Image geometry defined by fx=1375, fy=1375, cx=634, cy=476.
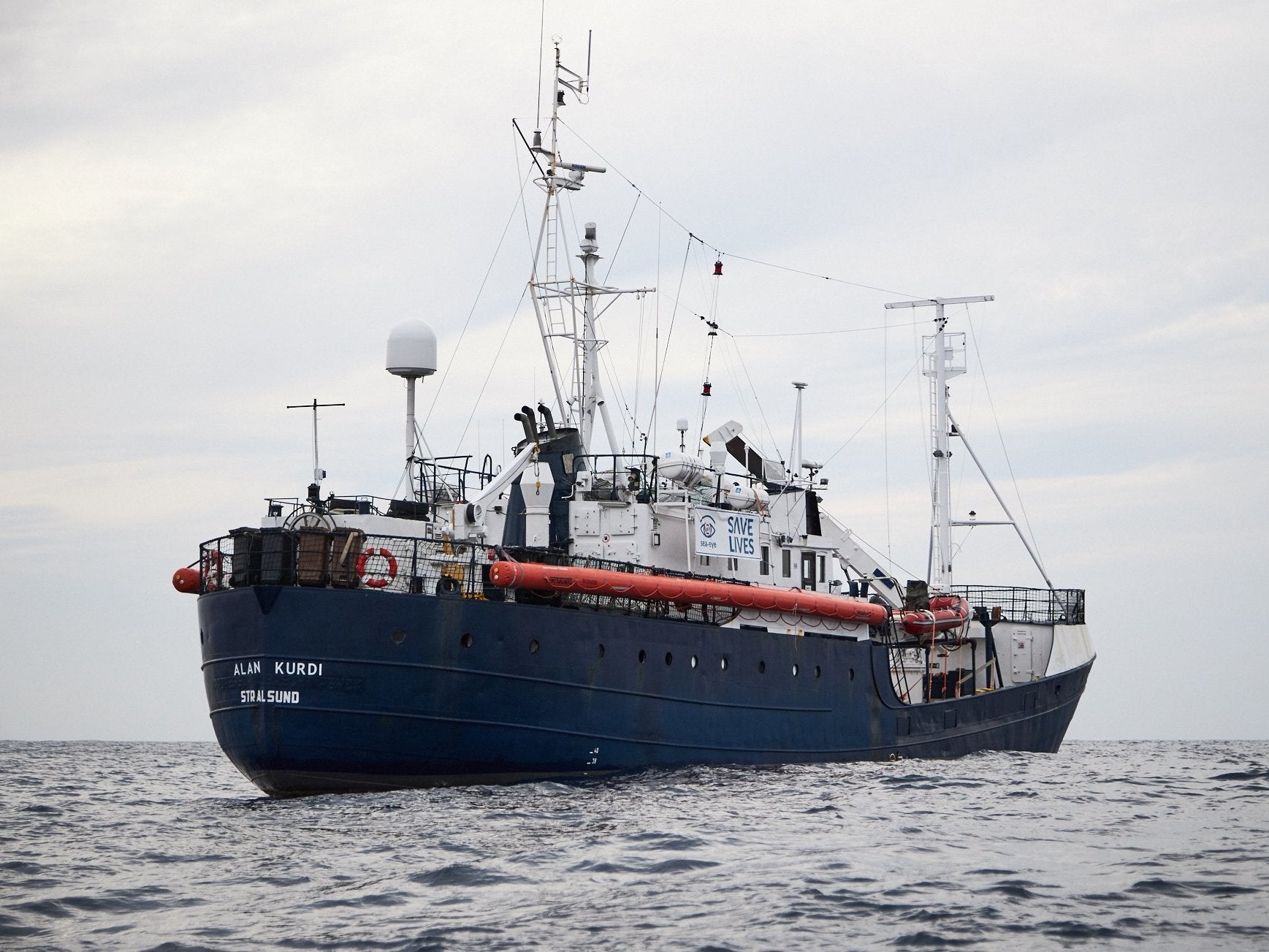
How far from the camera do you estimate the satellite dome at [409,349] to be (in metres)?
30.5

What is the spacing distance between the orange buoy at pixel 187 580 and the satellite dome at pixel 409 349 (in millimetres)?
6249

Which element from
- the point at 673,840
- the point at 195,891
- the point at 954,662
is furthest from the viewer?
the point at 954,662

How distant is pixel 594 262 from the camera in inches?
1344

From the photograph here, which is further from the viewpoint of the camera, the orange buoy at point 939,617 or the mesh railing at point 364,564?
the orange buoy at point 939,617

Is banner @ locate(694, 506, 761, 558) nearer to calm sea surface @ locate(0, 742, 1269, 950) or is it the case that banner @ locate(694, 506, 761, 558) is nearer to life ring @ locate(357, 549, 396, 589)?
calm sea surface @ locate(0, 742, 1269, 950)

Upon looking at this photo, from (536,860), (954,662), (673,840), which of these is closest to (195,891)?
(536,860)

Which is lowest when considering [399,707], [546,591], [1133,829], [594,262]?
[1133,829]

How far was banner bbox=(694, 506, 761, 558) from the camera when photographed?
99.8ft

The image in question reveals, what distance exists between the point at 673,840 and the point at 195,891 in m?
6.06

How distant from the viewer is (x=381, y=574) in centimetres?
2442

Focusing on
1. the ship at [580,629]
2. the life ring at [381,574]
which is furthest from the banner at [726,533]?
the life ring at [381,574]

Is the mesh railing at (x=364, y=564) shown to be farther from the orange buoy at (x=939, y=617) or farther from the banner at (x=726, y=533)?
the orange buoy at (x=939, y=617)

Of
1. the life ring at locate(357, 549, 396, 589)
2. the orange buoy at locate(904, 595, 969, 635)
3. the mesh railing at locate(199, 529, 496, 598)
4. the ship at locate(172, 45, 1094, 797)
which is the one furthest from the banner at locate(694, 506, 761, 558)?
the life ring at locate(357, 549, 396, 589)

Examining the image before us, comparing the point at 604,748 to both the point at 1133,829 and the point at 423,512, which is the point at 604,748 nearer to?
the point at 423,512
